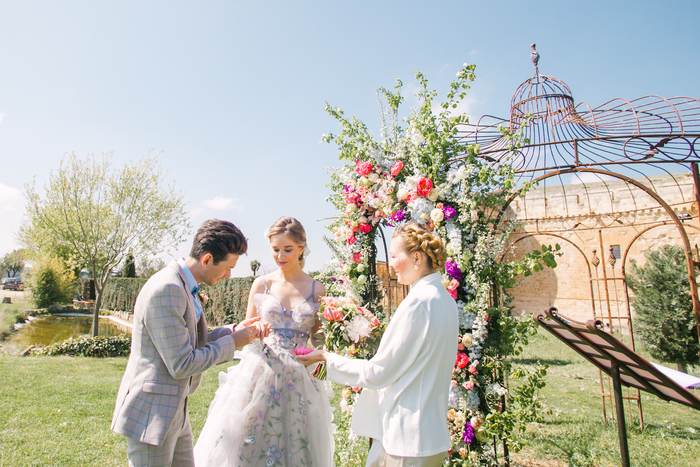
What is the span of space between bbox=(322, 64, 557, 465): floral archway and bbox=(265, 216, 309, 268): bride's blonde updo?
0.49m

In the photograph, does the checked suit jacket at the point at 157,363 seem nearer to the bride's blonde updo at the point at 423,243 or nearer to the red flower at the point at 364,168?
the bride's blonde updo at the point at 423,243

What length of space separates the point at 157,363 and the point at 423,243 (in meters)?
1.38

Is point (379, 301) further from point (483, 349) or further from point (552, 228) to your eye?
point (552, 228)

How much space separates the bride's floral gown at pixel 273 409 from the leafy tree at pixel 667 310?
7.71 meters

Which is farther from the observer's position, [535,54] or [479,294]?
[535,54]

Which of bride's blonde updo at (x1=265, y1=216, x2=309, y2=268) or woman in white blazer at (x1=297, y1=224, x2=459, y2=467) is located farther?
bride's blonde updo at (x1=265, y1=216, x2=309, y2=268)

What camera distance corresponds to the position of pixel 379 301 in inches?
132

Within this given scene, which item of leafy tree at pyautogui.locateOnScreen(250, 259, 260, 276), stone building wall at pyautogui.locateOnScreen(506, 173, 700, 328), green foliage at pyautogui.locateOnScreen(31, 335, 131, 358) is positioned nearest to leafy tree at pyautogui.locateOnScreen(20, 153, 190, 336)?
green foliage at pyautogui.locateOnScreen(31, 335, 131, 358)

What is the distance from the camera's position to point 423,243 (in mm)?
1869

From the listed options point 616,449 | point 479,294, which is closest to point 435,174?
point 479,294

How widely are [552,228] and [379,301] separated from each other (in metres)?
12.6

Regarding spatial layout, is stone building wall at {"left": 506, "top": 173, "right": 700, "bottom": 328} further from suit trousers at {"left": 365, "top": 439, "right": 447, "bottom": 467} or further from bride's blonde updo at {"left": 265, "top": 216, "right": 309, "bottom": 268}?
suit trousers at {"left": 365, "top": 439, "right": 447, "bottom": 467}

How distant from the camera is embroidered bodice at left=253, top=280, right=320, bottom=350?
2896 mm

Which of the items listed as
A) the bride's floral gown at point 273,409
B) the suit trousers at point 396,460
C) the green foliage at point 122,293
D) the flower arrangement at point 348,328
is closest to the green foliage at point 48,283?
the green foliage at point 122,293
